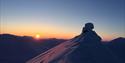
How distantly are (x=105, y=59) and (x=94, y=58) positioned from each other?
0.67 metres

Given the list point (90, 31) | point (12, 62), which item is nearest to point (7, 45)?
point (12, 62)

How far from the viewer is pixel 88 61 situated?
15.1m

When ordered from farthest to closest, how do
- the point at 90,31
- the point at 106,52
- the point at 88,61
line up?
the point at 90,31 → the point at 106,52 → the point at 88,61

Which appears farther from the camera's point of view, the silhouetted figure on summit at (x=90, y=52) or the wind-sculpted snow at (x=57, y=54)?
the wind-sculpted snow at (x=57, y=54)

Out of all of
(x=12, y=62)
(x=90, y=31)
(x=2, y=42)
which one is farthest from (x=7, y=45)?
(x=90, y=31)

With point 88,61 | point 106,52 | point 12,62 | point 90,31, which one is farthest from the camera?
point 12,62

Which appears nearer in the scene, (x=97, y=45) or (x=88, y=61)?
(x=88, y=61)

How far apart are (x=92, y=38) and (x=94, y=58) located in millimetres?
2063

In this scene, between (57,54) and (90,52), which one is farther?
(57,54)

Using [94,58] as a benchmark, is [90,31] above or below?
above

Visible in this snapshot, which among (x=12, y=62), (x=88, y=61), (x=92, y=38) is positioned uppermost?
(x=92, y=38)

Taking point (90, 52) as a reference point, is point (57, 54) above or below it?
below

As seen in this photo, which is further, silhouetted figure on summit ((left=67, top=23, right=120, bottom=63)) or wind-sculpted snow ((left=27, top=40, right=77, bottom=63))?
wind-sculpted snow ((left=27, top=40, right=77, bottom=63))

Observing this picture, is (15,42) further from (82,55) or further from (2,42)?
(82,55)
